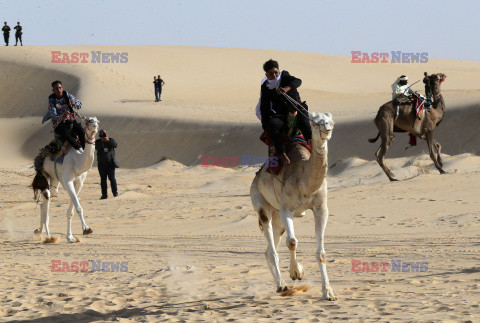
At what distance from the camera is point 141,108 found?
151ft

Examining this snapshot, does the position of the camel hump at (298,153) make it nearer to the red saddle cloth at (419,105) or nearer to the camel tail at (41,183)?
the camel tail at (41,183)

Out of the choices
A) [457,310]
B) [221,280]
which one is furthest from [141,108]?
[457,310]

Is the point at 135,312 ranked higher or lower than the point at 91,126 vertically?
lower

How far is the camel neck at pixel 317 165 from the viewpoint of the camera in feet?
23.4

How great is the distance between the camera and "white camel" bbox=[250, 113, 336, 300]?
713 centimetres

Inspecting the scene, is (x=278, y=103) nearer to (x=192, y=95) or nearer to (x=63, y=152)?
(x=63, y=152)

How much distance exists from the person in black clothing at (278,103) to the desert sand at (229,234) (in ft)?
5.76

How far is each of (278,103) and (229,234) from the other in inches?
249

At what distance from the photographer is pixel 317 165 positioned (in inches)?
287

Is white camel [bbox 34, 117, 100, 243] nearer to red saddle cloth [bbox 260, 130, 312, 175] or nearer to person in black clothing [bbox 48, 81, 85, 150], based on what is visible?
person in black clothing [bbox 48, 81, 85, 150]

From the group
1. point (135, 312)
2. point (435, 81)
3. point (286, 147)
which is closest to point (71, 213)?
point (135, 312)

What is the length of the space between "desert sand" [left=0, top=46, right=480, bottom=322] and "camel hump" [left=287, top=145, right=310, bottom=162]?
4.59 feet

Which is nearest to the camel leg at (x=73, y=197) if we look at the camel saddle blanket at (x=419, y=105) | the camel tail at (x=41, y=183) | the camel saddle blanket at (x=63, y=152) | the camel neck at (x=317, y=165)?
the camel saddle blanket at (x=63, y=152)

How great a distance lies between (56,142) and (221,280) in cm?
614
